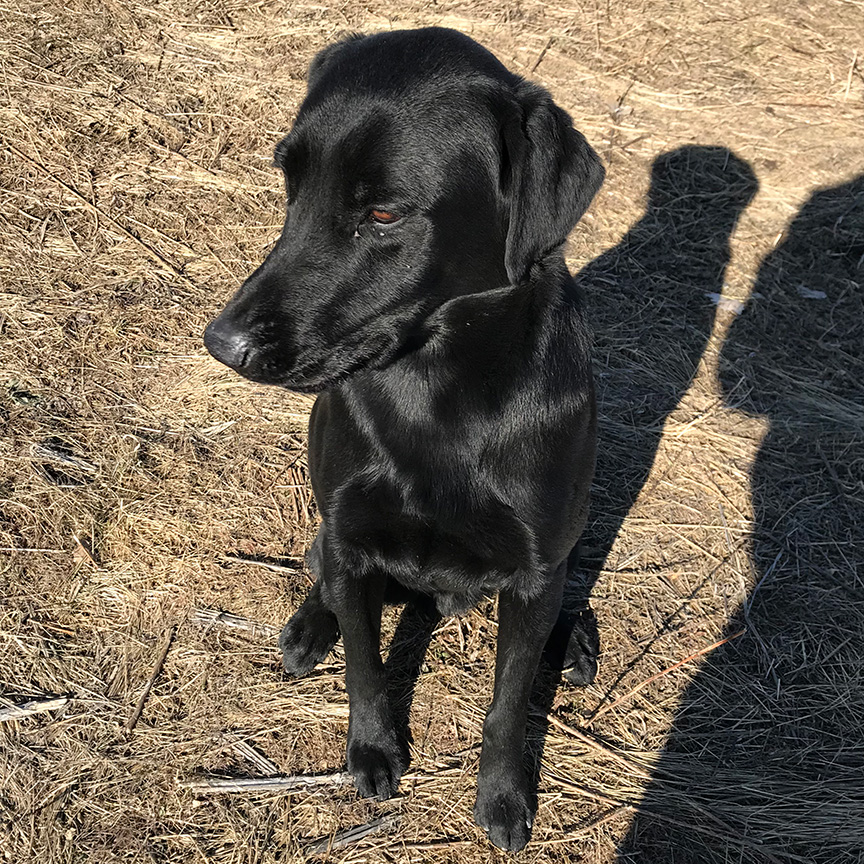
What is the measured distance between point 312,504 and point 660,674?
1.51 m

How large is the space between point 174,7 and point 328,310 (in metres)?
5.04

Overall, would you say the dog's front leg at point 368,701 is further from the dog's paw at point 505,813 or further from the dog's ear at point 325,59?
the dog's ear at point 325,59

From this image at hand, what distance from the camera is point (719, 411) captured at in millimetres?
4141

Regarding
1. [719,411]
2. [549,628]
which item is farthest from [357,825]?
[719,411]

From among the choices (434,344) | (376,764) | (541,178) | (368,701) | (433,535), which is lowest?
(376,764)

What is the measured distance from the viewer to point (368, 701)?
9.05ft

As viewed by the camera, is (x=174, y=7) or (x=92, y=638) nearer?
(x=92, y=638)

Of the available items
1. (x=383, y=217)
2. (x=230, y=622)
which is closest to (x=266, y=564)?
(x=230, y=622)

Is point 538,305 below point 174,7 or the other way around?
the other way around

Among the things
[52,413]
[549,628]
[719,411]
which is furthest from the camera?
[719,411]

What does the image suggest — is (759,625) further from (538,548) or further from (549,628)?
(538,548)

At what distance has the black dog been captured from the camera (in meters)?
2.11

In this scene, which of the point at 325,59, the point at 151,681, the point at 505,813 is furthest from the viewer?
the point at 151,681

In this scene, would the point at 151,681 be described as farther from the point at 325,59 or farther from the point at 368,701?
the point at 325,59
